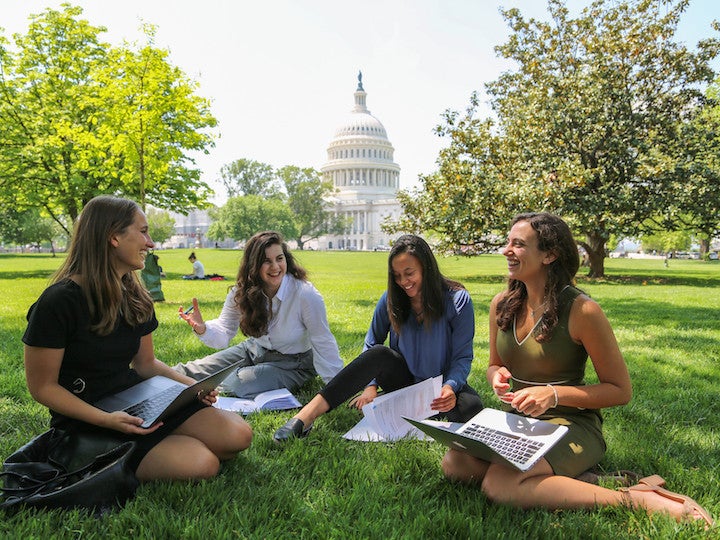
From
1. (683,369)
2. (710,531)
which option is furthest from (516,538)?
(683,369)

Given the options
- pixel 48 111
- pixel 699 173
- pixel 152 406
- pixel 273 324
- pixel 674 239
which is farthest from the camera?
pixel 674 239

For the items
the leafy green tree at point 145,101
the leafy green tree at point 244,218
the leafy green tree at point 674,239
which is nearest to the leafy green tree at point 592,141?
the leafy green tree at point 145,101

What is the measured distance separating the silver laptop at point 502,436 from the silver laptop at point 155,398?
1.00 m

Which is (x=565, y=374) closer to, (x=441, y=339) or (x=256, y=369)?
(x=441, y=339)

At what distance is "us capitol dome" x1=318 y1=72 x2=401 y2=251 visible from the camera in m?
102

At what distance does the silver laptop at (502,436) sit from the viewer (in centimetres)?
225

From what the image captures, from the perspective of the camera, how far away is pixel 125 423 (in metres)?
2.37

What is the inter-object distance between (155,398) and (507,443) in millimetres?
1684

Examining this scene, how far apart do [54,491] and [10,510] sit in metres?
0.20

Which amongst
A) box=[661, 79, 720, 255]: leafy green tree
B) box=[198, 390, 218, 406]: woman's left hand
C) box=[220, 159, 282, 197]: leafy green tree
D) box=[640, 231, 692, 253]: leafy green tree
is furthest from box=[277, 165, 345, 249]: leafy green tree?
box=[198, 390, 218, 406]: woman's left hand

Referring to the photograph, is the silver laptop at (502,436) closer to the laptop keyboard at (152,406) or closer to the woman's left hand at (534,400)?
the woman's left hand at (534,400)

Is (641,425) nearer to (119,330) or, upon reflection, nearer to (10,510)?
(119,330)

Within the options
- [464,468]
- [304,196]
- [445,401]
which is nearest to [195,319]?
[445,401]

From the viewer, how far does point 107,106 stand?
13.4 metres
